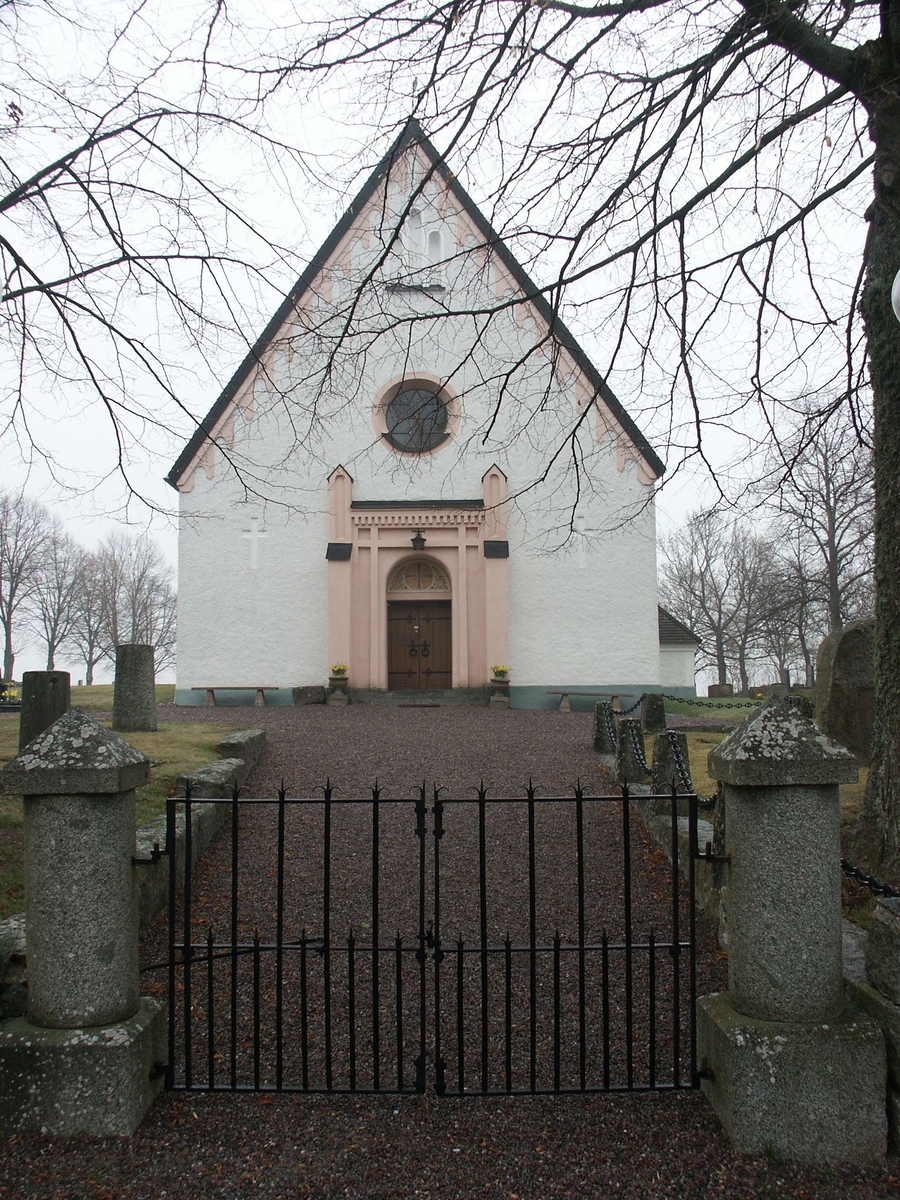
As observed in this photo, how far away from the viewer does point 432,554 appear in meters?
19.5

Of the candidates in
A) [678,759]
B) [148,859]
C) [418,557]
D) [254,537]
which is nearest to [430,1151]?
[148,859]

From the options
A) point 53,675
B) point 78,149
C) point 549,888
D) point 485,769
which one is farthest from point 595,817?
point 78,149

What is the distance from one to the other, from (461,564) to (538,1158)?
1649 cm

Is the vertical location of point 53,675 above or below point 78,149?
below

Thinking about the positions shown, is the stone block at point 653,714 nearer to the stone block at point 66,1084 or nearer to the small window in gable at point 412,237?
the small window in gable at point 412,237

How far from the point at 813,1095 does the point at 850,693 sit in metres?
5.66

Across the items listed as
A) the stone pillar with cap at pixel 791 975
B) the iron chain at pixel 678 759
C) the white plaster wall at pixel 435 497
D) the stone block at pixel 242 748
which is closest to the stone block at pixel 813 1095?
the stone pillar with cap at pixel 791 975

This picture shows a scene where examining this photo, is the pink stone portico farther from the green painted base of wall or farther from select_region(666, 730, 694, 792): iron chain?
select_region(666, 730, 694, 792): iron chain

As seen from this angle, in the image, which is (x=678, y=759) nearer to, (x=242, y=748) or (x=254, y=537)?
(x=242, y=748)

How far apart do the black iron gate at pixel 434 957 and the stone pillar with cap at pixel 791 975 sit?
0.79ft

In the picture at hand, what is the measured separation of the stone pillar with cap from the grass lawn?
3700 mm

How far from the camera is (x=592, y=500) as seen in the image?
19.0 m

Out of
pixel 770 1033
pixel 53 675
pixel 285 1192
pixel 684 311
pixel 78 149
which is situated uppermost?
pixel 78 149

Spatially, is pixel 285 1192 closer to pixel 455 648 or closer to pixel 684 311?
pixel 684 311
